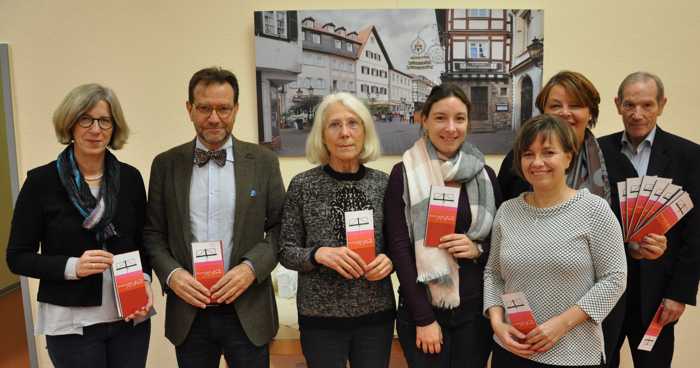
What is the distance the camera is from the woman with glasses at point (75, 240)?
5.16ft

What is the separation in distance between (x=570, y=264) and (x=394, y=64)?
1.89 m

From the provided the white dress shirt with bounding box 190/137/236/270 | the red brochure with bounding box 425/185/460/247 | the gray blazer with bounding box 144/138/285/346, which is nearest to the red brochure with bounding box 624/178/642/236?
the red brochure with bounding box 425/185/460/247

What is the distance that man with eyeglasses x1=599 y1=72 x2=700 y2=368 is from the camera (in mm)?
1859

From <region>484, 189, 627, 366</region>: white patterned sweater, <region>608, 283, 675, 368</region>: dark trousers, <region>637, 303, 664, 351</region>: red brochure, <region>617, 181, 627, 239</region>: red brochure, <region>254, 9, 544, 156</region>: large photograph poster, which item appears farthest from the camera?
<region>254, 9, 544, 156</region>: large photograph poster

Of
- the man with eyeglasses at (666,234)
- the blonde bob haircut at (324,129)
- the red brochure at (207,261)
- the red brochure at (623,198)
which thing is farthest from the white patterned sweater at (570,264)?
the red brochure at (207,261)

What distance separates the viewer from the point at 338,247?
5.24ft

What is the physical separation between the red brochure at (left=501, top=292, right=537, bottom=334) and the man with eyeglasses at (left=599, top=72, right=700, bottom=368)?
653 millimetres

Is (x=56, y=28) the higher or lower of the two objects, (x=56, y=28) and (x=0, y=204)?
the higher

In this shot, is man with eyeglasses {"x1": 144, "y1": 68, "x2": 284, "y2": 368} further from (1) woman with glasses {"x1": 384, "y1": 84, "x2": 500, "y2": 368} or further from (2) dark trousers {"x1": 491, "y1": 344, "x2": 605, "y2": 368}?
(2) dark trousers {"x1": 491, "y1": 344, "x2": 605, "y2": 368}

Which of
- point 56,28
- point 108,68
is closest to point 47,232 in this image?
point 108,68

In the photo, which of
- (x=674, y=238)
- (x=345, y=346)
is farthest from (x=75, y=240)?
(x=674, y=238)

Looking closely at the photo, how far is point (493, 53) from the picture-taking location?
9.52ft

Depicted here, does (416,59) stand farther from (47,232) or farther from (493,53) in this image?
(47,232)

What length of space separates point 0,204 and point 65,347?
394 cm
